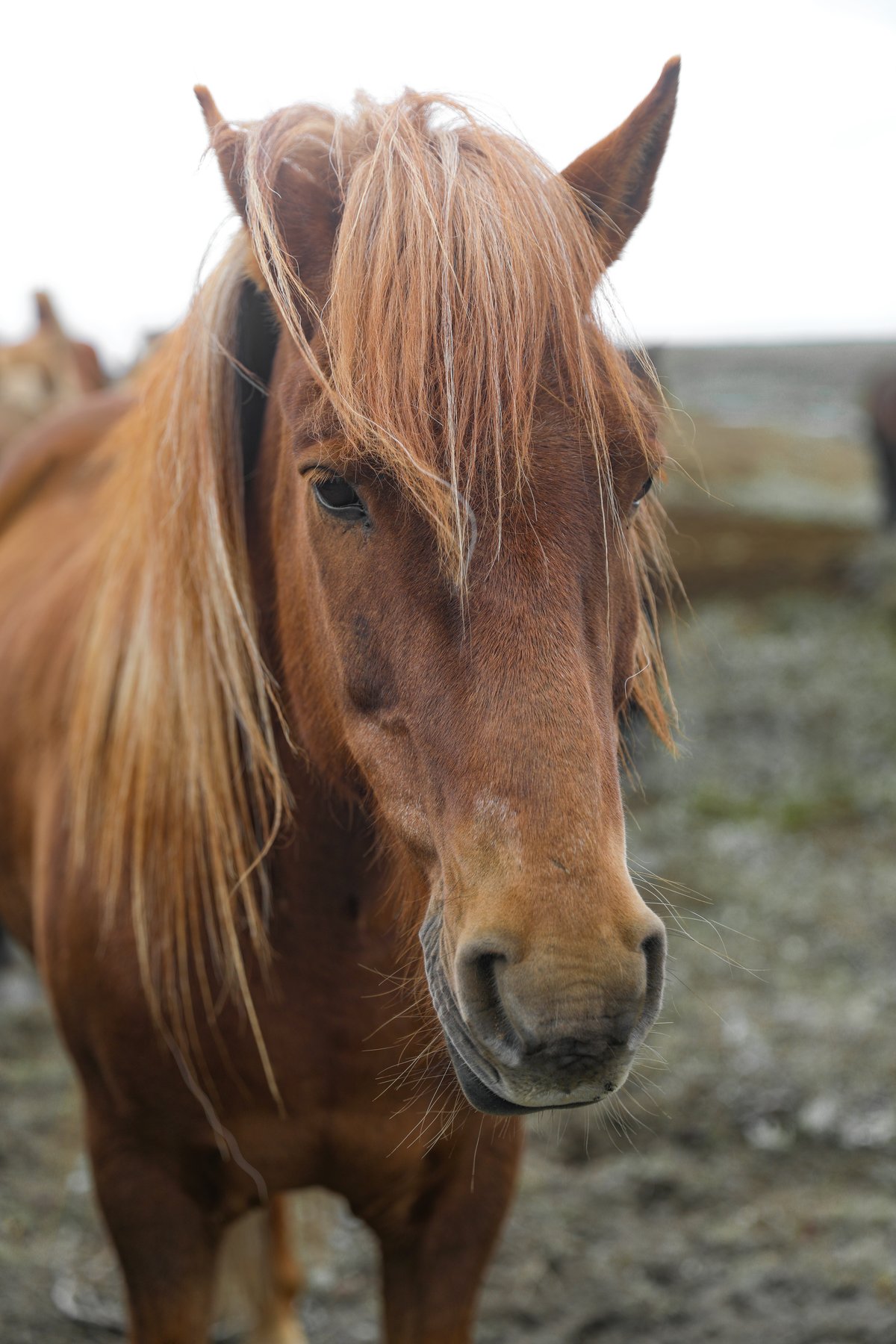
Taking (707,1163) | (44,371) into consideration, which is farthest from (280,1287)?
(44,371)

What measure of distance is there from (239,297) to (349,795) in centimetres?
81

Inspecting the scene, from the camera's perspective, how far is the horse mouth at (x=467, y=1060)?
117 centimetres

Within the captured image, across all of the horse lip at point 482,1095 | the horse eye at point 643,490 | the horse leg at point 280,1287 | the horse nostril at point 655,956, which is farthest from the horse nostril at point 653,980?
the horse leg at point 280,1287

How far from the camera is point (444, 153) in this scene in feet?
4.83

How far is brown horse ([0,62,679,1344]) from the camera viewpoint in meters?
1.18

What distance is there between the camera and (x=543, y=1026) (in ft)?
3.52

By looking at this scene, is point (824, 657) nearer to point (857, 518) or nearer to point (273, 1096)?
point (857, 518)

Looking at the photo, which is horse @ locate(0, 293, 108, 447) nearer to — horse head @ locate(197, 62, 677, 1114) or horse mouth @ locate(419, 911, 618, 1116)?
horse head @ locate(197, 62, 677, 1114)

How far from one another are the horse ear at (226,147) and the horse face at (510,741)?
1.43 ft

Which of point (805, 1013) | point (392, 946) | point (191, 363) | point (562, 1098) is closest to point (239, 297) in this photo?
point (191, 363)

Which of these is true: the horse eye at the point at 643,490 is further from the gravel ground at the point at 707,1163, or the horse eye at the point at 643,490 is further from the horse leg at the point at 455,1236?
the horse leg at the point at 455,1236

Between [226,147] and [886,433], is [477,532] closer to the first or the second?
[226,147]

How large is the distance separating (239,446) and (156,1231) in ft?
4.61

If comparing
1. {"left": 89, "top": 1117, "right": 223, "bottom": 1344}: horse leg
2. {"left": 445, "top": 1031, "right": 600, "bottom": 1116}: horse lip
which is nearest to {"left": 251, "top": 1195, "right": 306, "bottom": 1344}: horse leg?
{"left": 89, "top": 1117, "right": 223, "bottom": 1344}: horse leg
